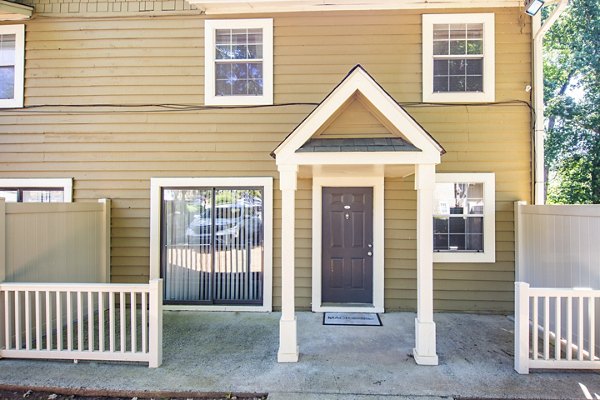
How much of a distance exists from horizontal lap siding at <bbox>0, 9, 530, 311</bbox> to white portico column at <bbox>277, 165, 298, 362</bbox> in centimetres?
156

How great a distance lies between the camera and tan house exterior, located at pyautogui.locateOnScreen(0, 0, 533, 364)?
5312 mm

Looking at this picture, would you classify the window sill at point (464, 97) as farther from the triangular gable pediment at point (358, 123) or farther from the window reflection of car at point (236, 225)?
the window reflection of car at point (236, 225)

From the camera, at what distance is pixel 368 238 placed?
541 centimetres

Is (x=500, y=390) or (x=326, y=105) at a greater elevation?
(x=326, y=105)

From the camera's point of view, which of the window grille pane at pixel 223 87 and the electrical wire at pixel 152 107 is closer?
the electrical wire at pixel 152 107

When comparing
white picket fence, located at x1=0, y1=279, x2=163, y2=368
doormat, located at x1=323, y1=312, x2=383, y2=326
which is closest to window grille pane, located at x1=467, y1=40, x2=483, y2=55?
doormat, located at x1=323, y1=312, x2=383, y2=326

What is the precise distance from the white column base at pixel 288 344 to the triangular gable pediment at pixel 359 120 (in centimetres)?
186

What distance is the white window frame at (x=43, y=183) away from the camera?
18.4ft

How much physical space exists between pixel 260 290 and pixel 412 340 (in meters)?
2.42

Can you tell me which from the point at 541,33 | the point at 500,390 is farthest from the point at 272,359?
the point at 541,33

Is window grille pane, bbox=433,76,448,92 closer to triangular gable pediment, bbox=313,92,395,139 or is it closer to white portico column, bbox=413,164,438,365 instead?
triangular gable pediment, bbox=313,92,395,139

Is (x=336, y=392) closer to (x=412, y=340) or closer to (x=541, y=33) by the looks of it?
(x=412, y=340)

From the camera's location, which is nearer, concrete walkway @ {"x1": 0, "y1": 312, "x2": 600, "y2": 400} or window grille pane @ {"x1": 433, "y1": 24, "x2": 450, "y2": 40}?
concrete walkway @ {"x1": 0, "y1": 312, "x2": 600, "y2": 400}

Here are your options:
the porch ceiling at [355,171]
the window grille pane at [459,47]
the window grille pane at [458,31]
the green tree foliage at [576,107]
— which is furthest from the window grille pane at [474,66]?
the green tree foliage at [576,107]
